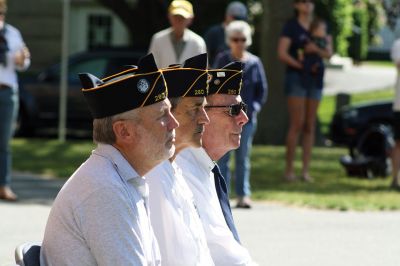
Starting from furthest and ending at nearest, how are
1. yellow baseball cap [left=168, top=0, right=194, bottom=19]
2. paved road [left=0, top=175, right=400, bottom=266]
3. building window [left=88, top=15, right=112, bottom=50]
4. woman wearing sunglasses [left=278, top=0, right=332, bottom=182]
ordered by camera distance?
building window [left=88, top=15, right=112, bottom=50] → woman wearing sunglasses [left=278, top=0, right=332, bottom=182] → yellow baseball cap [left=168, top=0, right=194, bottom=19] → paved road [left=0, top=175, right=400, bottom=266]

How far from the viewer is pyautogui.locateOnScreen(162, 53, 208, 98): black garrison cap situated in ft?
16.2

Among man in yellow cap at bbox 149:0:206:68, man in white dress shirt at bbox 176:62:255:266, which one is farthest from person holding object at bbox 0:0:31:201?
man in white dress shirt at bbox 176:62:255:266

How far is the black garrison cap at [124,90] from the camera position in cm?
399

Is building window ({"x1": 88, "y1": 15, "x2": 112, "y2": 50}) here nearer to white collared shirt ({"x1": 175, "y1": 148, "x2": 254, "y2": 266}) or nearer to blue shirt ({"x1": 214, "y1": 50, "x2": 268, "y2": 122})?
blue shirt ({"x1": 214, "y1": 50, "x2": 268, "y2": 122})

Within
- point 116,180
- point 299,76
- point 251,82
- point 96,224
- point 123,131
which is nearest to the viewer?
point 96,224

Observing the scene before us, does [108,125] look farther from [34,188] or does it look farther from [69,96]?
[69,96]

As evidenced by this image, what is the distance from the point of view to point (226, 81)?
242 inches

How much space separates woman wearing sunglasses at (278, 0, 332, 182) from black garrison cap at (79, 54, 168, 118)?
31.3 feet

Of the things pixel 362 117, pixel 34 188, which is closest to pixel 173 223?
pixel 34 188

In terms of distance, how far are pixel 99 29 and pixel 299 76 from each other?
24.7 m

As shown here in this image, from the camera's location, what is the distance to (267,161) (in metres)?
16.8

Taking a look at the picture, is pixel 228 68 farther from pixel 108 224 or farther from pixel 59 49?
pixel 59 49

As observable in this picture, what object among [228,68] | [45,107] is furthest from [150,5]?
[228,68]

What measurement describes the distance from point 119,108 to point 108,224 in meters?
0.42
